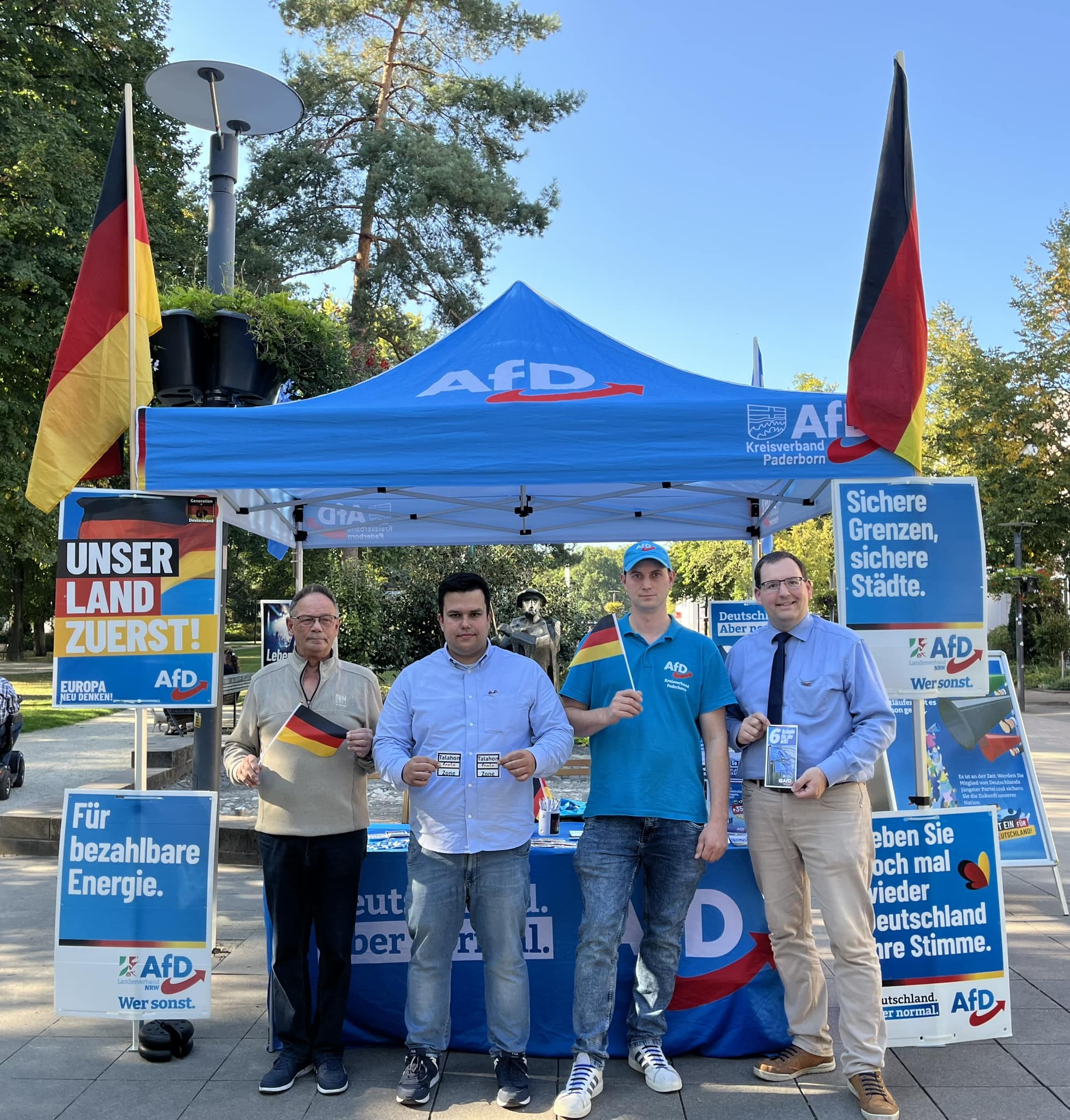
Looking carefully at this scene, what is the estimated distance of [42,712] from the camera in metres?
18.7

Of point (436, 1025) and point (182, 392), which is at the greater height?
point (182, 392)

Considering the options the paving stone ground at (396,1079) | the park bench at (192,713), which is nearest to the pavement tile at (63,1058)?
the paving stone ground at (396,1079)

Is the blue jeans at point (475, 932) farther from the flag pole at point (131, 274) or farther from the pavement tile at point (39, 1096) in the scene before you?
the flag pole at point (131, 274)

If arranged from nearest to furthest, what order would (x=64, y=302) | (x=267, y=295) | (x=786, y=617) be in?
(x=786, y=617) < (x=267, y=295) < (x=64, y=302)

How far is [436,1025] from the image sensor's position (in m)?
3.25

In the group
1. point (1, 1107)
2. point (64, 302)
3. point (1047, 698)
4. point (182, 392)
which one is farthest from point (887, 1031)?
point (1047, 698)

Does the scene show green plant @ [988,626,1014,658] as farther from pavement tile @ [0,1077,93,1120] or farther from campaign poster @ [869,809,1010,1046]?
pavement tile @ [0,1077,93,1120]

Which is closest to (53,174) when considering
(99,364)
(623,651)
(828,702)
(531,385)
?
(99,364)

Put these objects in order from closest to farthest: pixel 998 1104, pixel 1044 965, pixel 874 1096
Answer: pixel 874 1096 < pixel 998 1104 < pixel 1044 965

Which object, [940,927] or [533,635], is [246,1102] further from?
[533,635]

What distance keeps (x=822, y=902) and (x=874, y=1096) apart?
59 cm

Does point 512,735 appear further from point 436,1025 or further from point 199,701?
point 199,701

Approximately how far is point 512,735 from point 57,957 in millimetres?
1983

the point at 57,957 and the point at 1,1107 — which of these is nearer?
→ the point at 1,1107
